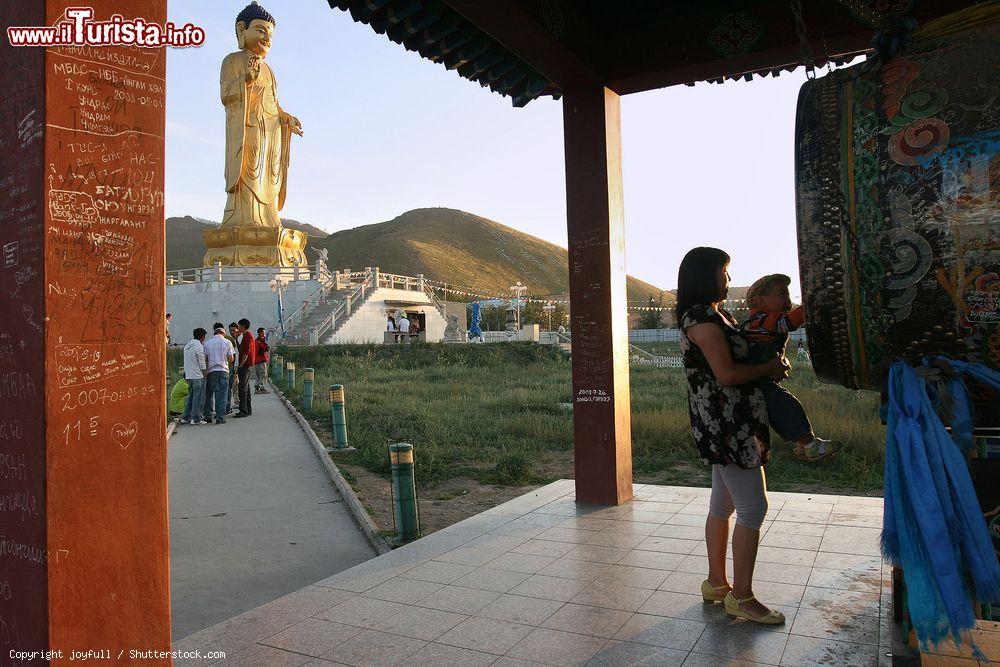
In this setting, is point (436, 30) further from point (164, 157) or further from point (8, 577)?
point (8, 577)

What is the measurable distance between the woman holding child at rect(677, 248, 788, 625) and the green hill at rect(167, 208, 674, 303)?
91997 millimetres

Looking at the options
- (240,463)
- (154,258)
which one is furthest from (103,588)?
(240,463)

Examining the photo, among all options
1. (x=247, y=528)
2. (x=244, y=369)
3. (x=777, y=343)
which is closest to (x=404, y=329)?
(x=244, y=369)

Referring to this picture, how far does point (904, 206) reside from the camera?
219cm

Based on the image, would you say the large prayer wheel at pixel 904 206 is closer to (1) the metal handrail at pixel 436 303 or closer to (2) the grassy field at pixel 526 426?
(2) the grassy field at pixel 526 426

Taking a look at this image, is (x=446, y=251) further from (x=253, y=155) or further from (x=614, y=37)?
(x=614, y=37)

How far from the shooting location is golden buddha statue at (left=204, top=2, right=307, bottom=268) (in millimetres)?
30766

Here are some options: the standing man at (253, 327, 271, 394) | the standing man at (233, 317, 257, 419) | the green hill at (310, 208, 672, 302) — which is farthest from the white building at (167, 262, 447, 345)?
the green hill at (310, 208, 672, 302)

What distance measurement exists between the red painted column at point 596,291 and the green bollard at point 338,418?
540cm

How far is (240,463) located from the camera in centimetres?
973

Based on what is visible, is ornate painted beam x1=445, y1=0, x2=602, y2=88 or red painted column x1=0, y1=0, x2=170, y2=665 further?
ornate painted beam x1=445, y1=0, x2=602, y2=88

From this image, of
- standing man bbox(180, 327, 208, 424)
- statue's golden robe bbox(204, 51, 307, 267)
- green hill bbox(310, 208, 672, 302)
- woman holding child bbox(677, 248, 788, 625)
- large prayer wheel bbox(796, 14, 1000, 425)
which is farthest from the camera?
green hill bbox(310, 208, 672, 302)

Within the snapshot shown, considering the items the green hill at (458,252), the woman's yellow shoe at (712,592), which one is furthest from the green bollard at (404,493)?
the green hill at (458,252)

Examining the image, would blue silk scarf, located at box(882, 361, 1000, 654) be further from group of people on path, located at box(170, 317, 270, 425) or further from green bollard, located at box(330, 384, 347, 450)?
group of people on path, located at box(170, 317, 270, 425)
